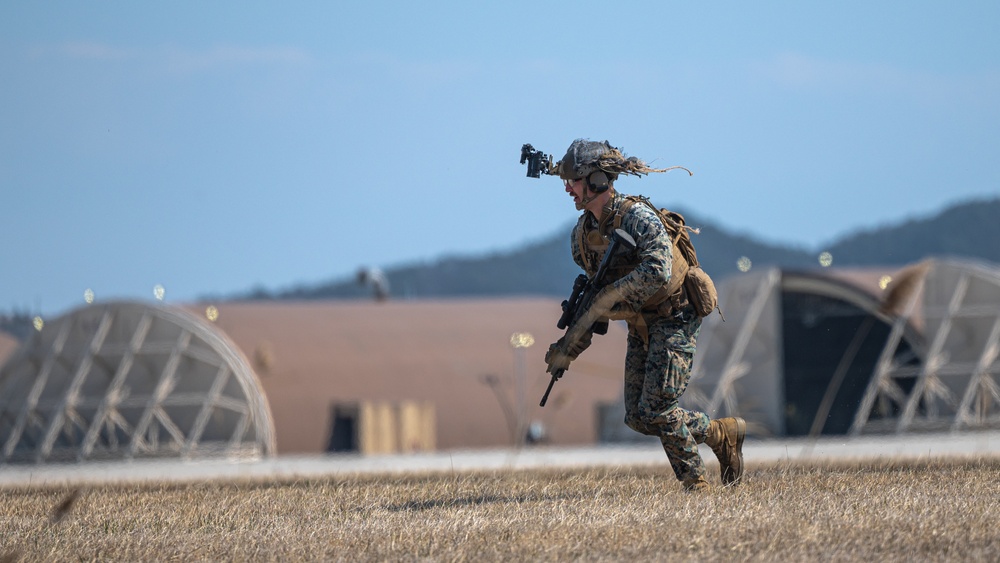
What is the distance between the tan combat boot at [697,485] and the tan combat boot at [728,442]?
310mm

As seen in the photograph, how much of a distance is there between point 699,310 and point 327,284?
18519cm

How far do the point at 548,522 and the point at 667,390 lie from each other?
1.62 m

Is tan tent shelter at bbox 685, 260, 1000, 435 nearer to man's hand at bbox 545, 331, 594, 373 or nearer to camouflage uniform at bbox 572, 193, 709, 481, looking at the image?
camouflage uniform at bbox 572, 193, 709, 481

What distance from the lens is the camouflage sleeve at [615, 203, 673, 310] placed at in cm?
869

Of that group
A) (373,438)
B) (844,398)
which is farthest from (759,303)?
(373,438)

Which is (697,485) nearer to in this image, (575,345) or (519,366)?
(575,345)

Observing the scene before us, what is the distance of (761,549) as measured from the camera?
21.5 feet

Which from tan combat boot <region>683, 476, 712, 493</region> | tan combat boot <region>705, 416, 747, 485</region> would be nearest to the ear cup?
tan combat boot <region>705, 416, 747, 485</region>

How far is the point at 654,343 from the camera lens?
9000 millimetres

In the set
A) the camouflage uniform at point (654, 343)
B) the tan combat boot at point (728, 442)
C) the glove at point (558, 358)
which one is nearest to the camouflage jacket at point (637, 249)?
the camouflage uniform at point (654, 343)

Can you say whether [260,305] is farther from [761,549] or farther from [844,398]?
[761,549]

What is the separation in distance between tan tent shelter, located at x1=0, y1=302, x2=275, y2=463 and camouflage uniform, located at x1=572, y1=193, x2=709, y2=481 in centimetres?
2650

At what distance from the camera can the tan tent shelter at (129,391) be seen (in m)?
34.9

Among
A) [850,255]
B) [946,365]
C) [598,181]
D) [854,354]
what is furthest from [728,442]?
[850,255]
